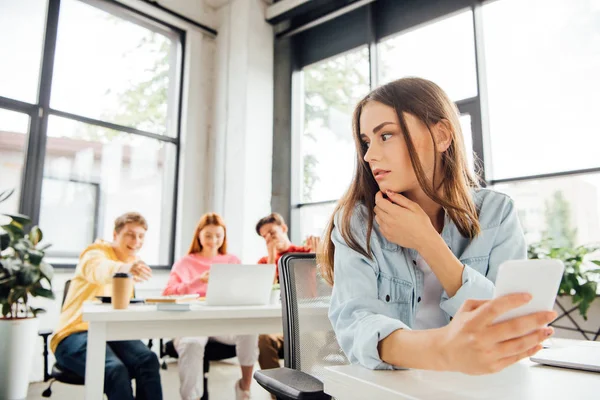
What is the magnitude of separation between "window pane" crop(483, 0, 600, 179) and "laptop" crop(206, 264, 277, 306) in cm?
236

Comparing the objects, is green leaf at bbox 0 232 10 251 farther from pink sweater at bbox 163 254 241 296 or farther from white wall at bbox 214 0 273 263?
white wall at bbox 214 0 273 263

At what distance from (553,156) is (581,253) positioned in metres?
0.81

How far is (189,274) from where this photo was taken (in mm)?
3117

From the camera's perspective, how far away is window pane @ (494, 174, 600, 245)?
307cm

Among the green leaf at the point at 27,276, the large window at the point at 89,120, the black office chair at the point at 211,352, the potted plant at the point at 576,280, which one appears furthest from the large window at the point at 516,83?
the green leaf at the point at 27,276

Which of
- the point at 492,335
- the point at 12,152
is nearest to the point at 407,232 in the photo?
the point at 492,335

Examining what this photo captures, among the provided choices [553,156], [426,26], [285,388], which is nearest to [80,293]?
[285,388]

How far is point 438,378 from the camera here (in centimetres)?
64

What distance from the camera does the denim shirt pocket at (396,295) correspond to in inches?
35.4

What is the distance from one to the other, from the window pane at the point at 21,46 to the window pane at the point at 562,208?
13.1 ft

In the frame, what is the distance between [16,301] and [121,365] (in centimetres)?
127

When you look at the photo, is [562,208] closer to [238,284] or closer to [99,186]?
[238,284]

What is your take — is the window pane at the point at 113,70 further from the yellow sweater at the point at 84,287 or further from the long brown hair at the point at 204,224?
the yellow sweater at the point at 84,287

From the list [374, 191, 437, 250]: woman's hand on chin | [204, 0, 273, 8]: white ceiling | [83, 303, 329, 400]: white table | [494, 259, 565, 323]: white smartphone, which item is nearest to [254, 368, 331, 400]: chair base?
[374, 191, 437, 250]: woman's hand on chin
